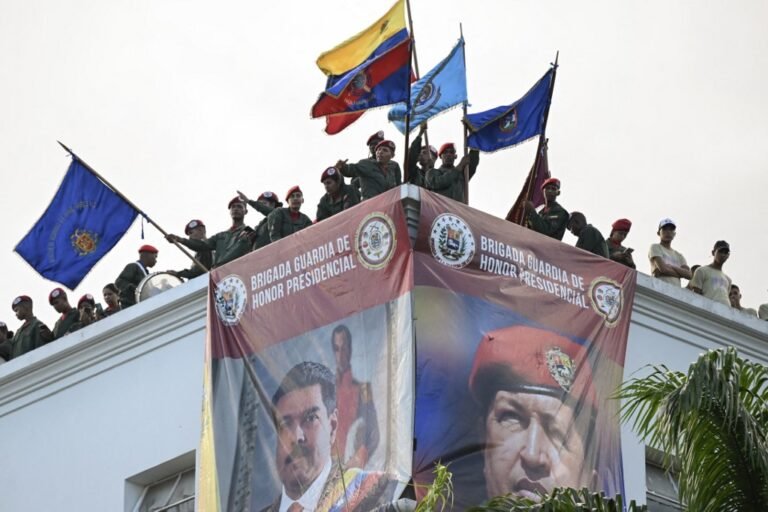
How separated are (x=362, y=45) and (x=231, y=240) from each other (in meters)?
3.00

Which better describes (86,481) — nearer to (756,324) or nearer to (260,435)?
(260,435)

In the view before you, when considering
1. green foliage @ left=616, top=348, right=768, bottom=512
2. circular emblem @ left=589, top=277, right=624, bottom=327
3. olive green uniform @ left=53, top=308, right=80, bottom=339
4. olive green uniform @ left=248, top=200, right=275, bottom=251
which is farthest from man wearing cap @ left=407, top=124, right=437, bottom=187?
Result: green foliage @ left=616, top=348, right=768, bottom=512

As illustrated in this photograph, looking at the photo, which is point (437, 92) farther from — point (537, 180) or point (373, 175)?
point (537, 180)

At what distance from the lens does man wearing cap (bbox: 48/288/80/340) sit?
32.1 meters

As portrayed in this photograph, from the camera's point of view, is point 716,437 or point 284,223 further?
point 284,223

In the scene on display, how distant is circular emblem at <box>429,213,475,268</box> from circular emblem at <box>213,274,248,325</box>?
2685mm

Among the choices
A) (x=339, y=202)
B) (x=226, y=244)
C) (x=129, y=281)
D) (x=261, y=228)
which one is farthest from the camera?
(x=129, y=281)

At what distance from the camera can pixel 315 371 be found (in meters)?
27.0

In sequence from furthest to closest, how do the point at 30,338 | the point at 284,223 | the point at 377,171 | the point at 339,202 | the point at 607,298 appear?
the point at 30,338 < the point at 284,223 < the point at 339,202 < the point at 377,171 < the point at 607,298

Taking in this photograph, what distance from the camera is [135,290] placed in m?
31.4

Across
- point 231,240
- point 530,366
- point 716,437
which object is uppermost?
point 231,240

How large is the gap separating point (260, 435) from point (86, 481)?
3.69 metres

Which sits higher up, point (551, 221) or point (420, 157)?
point (420, 157)

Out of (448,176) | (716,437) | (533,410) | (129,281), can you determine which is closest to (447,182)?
(448,176)
